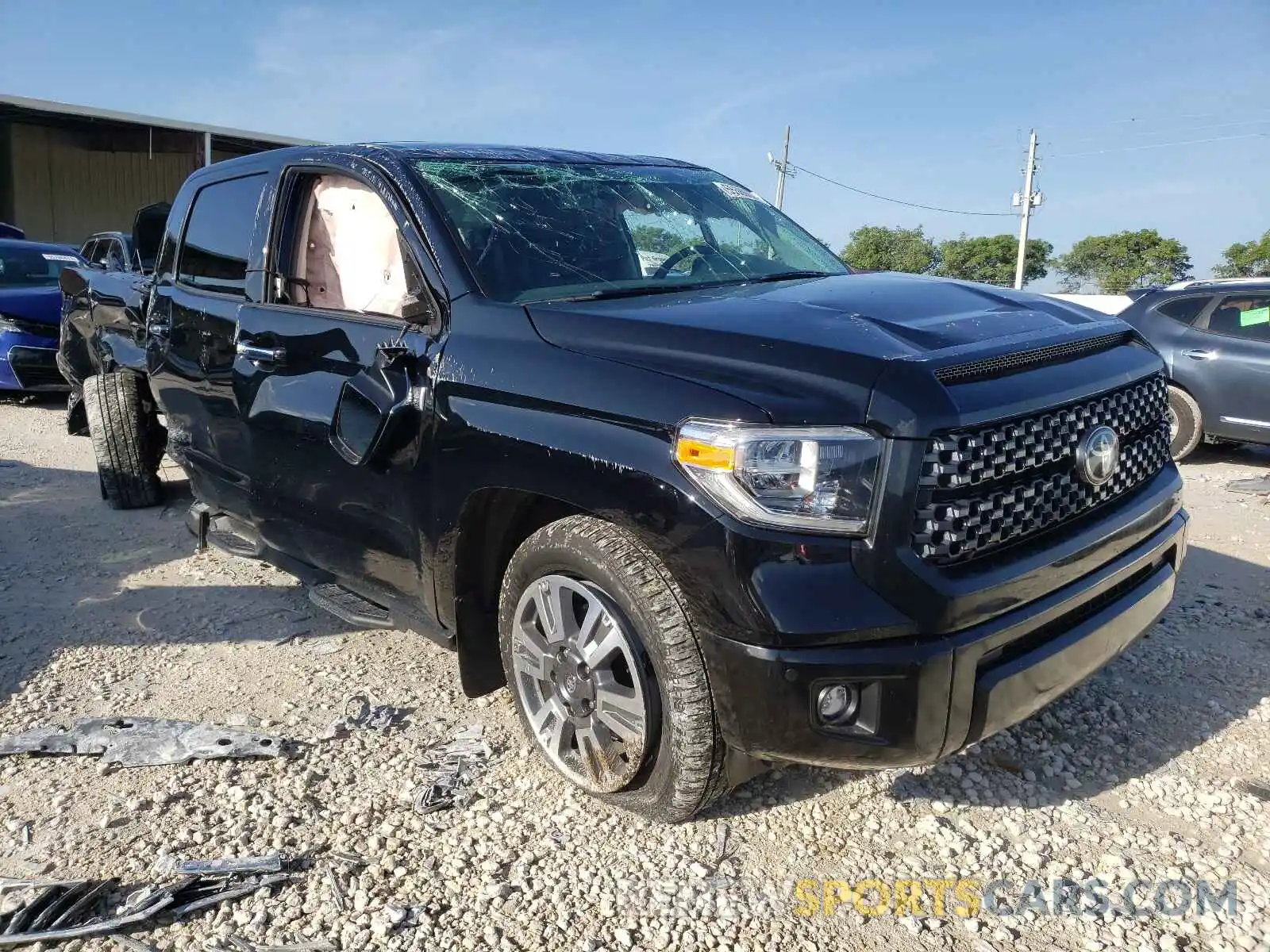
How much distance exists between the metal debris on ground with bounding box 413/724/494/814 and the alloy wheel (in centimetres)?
26

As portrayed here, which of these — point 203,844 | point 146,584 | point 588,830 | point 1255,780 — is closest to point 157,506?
point 146,584

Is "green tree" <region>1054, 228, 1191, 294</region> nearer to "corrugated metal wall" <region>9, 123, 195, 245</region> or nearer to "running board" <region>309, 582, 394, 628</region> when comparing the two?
"corrugated metal wall" <region>9, 123, 195, 245</region>

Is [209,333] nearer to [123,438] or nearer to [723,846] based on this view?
[123,438]

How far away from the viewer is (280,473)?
3559mm

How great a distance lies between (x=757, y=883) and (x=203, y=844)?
4.84 feet

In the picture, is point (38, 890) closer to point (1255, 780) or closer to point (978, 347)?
point (978, 347)

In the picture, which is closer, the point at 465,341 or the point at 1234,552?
the point at 465,341

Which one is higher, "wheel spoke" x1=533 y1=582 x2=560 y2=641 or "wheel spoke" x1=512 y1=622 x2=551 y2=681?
"wheel spoke" x1=533 y1=582 x2=560 y2=641

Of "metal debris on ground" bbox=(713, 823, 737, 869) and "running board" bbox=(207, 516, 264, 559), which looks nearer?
"metal debris on ground" bbox=(713, 823, 737, 869)

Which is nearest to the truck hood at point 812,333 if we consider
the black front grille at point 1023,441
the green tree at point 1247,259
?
the black front grille at point 1023,441

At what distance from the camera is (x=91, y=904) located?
93.9 inches

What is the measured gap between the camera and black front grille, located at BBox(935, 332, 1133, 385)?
2281 millimetres

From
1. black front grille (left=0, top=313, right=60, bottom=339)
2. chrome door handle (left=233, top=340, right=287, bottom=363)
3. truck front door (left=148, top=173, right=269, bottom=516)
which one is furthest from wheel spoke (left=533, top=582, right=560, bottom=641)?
black front grille (left=0, top=313, right=60, bottom=339)

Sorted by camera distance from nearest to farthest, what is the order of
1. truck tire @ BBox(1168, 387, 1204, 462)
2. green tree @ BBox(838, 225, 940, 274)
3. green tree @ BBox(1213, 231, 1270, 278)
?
truck tire @ BBox(1168, 387, 1204, 462)
green tree @ BBox(1213, 231, 1270, 278)
green tree @ BBox(838, 225, 940, 274)
